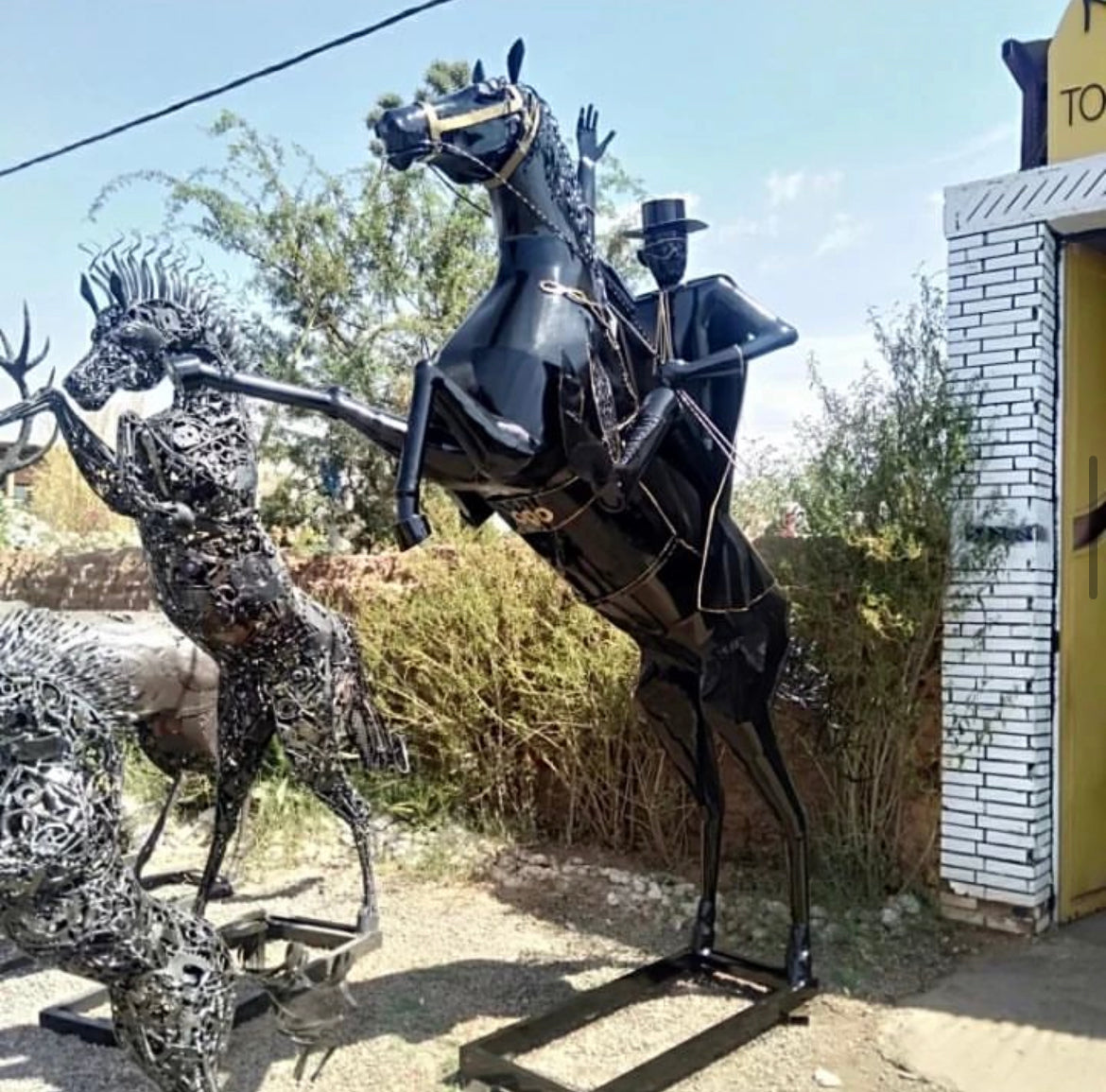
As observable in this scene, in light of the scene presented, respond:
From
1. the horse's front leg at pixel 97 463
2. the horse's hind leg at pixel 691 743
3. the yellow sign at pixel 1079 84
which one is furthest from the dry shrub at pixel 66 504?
the yellow sign at pixel 1079 84

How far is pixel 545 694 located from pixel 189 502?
260 cm

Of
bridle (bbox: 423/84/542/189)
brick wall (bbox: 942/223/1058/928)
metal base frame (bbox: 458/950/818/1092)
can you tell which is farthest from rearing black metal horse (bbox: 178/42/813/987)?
brick wall (bbox: 942/223/1058/928)

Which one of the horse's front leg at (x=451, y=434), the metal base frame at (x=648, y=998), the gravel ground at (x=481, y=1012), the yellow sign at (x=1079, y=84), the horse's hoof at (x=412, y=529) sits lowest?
the gravel ground at (x=481, y=1012)

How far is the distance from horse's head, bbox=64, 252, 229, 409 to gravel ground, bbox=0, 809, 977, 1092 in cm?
203

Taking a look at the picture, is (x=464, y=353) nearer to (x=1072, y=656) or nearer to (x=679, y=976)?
(x=679, y=976)

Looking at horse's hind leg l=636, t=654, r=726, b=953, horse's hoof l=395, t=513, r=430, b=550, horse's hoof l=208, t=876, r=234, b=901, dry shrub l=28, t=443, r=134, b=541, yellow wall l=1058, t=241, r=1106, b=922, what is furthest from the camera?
dry shrub l=28, t=443, r=134, b=541

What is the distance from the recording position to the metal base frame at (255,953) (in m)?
3.61

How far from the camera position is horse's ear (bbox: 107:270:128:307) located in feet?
11.2

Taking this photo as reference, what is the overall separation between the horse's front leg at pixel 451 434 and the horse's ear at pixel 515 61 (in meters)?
0.82

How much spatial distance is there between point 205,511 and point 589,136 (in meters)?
1.57

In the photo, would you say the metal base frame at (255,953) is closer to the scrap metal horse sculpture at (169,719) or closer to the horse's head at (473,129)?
the scrap metal horse sculpture at (169,719)

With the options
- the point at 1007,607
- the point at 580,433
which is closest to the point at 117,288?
the point at 580,433

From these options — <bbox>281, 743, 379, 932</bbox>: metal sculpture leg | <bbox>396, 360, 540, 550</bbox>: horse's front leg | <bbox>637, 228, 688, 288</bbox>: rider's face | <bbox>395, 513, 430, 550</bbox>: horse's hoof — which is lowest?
<bbox>281, 743, 379, 932</bbox>: metal sculpture leg

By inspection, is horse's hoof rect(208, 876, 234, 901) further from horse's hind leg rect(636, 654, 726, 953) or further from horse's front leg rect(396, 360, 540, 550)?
horse's front leg rect(396, 360, 540, 550)
